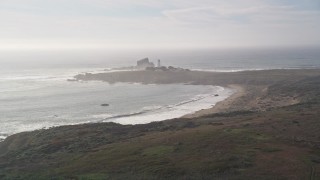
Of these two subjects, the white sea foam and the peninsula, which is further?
the white sea foam

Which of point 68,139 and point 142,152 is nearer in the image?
point 142,152

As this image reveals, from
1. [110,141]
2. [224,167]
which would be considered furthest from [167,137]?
[224,167]

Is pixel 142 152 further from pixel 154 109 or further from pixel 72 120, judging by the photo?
pixel 154 109

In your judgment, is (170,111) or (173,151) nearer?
(173,151)

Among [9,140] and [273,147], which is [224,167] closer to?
[273,147]

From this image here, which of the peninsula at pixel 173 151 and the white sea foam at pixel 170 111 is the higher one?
the peninsula at pixel 173 151

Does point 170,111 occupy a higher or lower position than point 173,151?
lower

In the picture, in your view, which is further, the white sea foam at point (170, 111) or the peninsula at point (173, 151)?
the white sea foam at point (170, 111)

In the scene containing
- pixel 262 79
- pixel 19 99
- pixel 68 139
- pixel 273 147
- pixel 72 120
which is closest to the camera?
pixel 273 147

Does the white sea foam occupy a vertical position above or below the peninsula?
below

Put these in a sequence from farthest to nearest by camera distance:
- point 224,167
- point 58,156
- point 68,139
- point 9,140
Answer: point 9,140
point 68,139
point 58,156
point 224,167
